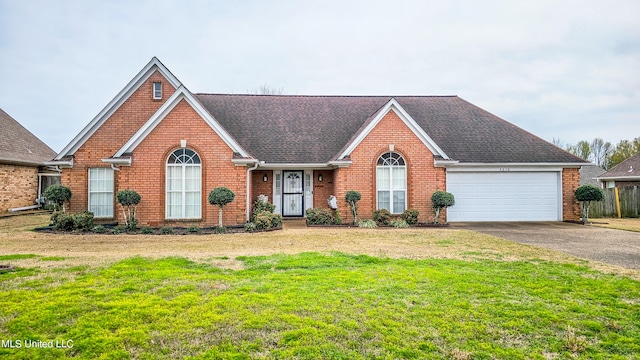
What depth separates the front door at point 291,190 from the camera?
17.3m

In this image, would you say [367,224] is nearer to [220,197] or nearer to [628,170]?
[220,197]

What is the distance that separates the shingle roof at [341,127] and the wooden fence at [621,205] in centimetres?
594

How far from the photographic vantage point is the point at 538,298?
201 inches

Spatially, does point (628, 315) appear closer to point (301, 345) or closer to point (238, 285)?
point (301, 345)

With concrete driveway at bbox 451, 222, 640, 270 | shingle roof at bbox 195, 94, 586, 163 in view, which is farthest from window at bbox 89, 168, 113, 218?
concrete driveway at bbox 451, 222, 640, 270

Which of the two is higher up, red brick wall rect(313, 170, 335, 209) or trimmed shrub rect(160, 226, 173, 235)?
red brick wall rect(313, 170, 335, 209)

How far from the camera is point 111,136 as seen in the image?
1516 centimetres

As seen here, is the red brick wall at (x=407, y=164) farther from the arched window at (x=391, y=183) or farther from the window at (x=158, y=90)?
the window at (x=158, y=90)

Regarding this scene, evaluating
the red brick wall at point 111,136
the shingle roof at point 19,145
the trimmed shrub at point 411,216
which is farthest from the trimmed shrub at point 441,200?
the shingle roof at point 19,145

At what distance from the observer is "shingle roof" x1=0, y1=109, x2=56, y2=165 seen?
1933 cm

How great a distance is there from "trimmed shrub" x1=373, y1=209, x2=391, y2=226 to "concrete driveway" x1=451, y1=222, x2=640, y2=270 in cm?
311

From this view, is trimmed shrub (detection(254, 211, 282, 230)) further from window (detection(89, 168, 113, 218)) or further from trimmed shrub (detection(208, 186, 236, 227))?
window (detection(89, 168, 113, 218))

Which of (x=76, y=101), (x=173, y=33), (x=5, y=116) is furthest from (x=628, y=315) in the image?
(x=76, y=101)

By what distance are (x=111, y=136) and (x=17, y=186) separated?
9.73 metres
